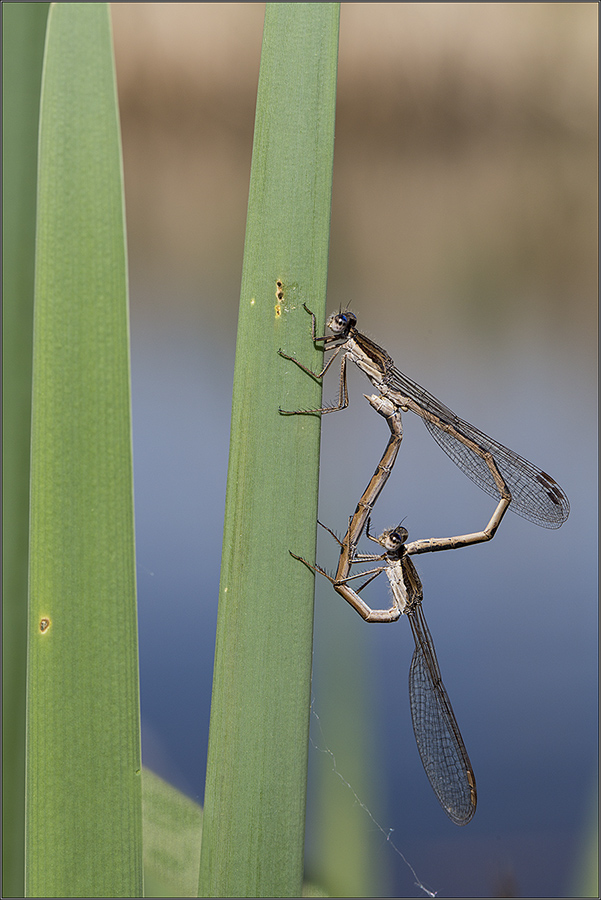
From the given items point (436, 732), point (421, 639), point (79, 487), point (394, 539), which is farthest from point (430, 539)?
point (79, 487)

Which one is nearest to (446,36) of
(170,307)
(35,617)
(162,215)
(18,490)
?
(162,215)

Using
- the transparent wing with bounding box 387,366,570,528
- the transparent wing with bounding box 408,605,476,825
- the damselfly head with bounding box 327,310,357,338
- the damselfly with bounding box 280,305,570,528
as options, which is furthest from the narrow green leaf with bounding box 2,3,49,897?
the transparent wing with bounding box 387,366,570,528

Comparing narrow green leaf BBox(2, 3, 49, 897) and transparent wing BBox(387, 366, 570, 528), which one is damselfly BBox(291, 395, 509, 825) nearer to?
transparent wing BBox(387, 366, 570, 528)

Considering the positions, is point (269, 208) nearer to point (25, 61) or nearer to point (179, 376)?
point (25, 61)

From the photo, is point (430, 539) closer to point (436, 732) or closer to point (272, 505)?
point (436, 732)

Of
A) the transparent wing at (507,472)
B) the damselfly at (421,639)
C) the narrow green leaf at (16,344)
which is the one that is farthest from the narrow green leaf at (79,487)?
the transparent wing at (507,472)

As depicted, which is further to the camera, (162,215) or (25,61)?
(162,215)

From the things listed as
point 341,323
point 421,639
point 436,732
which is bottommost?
point 436,732
